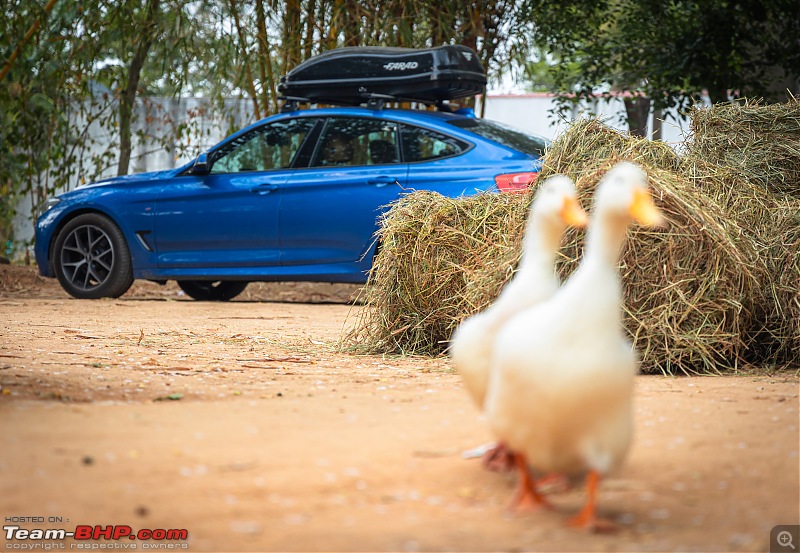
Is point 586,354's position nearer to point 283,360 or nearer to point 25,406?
point 25,406

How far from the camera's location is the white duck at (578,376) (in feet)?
7.99

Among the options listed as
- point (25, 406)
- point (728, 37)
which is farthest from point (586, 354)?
point (728, 37)

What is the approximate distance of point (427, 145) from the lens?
7617mm

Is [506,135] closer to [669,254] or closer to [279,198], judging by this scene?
[279,198]

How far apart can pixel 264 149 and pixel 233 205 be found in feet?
1.82

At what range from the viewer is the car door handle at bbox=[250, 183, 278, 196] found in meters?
8.15

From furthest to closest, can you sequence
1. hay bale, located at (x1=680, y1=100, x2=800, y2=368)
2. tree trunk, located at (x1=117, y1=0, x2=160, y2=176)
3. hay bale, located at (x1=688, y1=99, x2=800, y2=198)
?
tree trunk, located at (x1=117, y1=0, x2=160, y2=176)
hay bale, located at (x1=688, y1=99, x2=800, y2=198)
hay bale, located at (x1=680, y1=100, x2=800, y2=368)

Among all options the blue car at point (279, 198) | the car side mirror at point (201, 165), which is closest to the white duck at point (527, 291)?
the blue car at point (279, 198)

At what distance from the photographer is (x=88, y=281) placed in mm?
9094

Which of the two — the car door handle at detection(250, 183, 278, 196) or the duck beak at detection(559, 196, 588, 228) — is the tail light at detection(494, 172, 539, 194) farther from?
the duck beak at detection(559, 196, 588, 228)

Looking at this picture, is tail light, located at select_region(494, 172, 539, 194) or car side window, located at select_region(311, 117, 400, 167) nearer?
tail light, located at select_region(494, 172, 539, 194)
